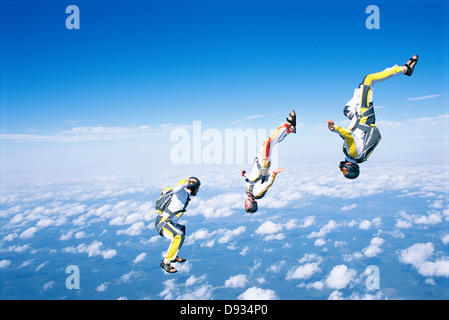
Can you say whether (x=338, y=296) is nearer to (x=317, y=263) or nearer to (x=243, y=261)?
(x=317, y=263)

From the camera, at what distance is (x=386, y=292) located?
10406 cm

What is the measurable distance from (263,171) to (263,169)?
1.9 inches

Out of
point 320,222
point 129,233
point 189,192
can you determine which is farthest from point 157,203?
point 320,222

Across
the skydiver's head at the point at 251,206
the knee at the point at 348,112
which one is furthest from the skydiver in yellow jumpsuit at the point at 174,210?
the knee at the point at 348,112

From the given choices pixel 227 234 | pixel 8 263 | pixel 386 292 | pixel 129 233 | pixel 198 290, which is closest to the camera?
pixel 386 292

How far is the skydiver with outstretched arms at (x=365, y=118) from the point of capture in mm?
4030

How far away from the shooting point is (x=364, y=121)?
4.09m

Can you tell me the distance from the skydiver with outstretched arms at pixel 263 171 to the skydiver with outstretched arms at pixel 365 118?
3.61 ft

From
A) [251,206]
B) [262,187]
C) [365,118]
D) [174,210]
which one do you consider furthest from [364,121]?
[174,210]

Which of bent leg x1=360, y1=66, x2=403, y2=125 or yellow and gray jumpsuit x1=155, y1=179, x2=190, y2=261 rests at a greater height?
bent leg x1=360, y1=66, x2=403, y2=125

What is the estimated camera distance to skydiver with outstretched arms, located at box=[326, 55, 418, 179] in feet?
13.2

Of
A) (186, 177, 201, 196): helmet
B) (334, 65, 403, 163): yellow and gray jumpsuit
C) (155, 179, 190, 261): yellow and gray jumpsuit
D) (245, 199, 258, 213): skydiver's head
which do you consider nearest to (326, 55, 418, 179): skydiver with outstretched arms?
(334, 65, 403, 163): yellow and gray jumpsuit

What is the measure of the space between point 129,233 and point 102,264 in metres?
33.8

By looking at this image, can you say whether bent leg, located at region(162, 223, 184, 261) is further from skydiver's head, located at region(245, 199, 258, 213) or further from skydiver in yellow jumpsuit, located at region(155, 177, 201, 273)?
skydiver's head, located at region(245, 199, 258, 213)
